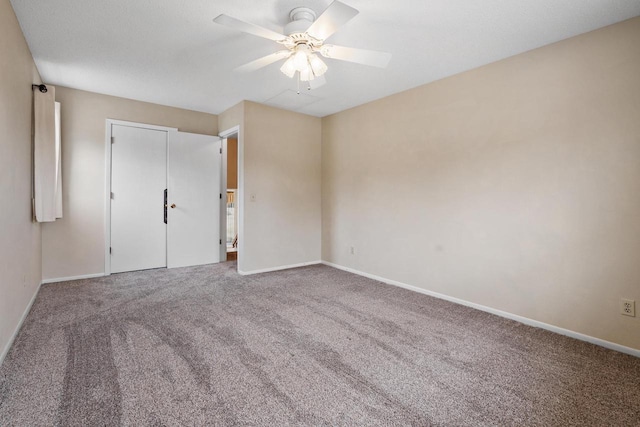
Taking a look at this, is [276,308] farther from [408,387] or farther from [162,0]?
[162,0]

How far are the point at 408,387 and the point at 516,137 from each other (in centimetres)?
239

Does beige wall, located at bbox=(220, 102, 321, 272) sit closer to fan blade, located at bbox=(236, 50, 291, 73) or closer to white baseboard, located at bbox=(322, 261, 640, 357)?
white baseboard, located at bbox=(322, 261, 640, 357)

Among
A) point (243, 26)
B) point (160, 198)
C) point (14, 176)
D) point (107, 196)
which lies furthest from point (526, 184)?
point (107, 196)

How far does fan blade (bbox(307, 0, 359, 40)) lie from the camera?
5.78 feet

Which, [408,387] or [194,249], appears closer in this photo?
[408,387]

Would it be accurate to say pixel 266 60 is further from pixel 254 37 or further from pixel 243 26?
pixel 243 26

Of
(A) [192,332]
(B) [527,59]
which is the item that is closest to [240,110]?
(A) [192,332]

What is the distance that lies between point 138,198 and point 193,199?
74 cm

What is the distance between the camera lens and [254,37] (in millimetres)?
2621

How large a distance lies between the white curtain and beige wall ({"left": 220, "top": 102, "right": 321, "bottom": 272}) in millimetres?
2058

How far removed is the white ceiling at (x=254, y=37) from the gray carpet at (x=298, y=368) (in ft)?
8.05

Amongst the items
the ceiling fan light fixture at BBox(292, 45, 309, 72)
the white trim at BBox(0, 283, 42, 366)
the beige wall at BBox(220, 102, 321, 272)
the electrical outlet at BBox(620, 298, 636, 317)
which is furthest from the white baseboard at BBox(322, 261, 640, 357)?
the white trim at BBox(0, 283, 42, 366)

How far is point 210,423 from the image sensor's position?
4.94ft

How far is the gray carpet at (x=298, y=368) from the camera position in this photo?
1.59 meters
